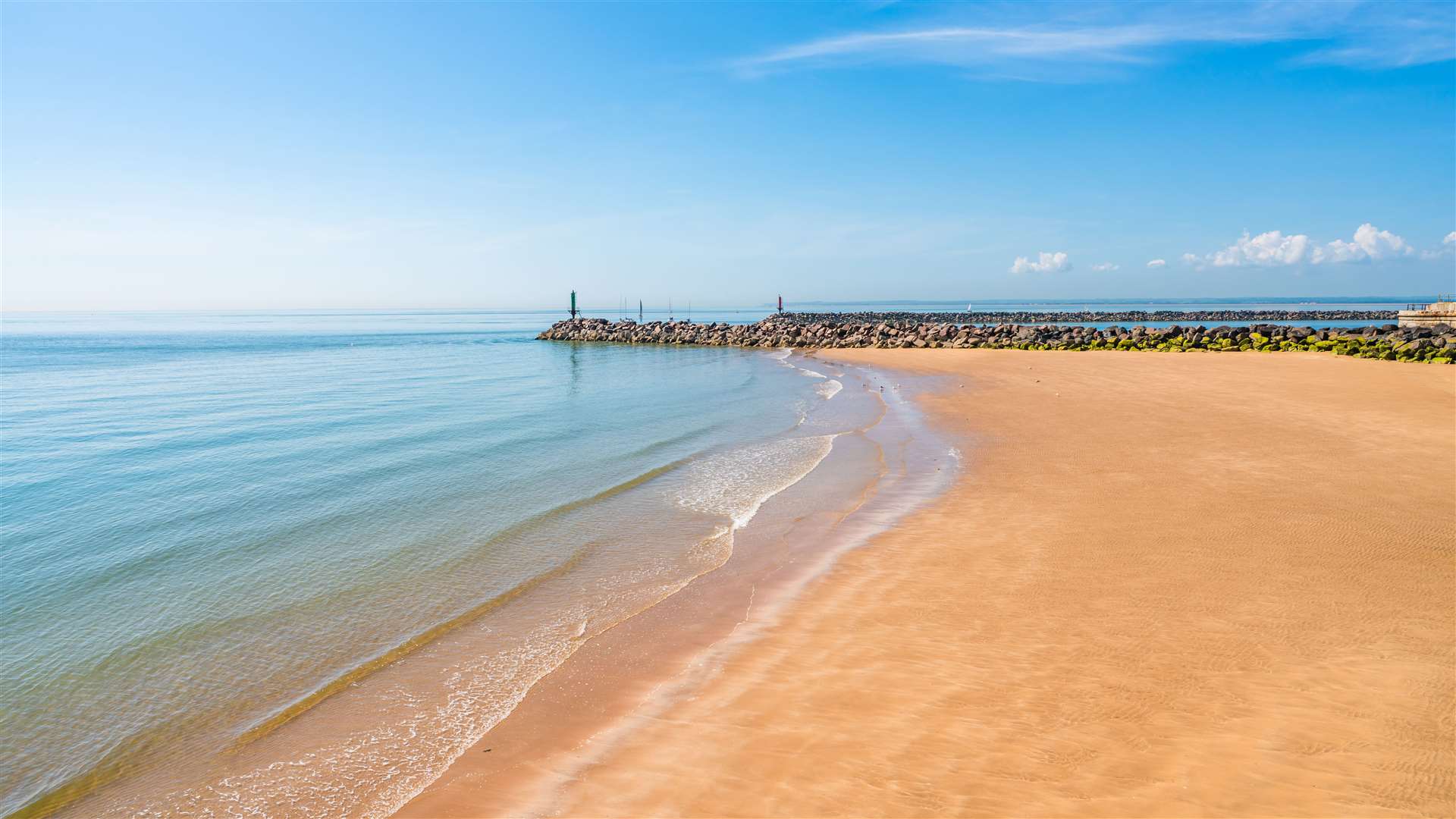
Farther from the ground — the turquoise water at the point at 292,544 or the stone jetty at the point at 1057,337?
the stone jetty at the point at 1057,337

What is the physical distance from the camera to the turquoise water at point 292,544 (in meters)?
5.86

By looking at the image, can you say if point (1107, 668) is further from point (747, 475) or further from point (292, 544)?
point (292, 544)

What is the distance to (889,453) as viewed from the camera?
Answer: 15.1 m

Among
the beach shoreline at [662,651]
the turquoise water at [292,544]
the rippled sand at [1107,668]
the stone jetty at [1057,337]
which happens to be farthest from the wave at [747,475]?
the stone jetty at [1057,337]

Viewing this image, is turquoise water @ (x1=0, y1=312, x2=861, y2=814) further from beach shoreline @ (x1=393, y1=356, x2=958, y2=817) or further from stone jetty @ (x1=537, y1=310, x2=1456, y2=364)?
stone jetty @ (x1=537, y1=310, x2=1456, y2=364)

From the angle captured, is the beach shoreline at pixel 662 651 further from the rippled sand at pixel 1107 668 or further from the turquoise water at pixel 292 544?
the turquoise water at pixel 292 544

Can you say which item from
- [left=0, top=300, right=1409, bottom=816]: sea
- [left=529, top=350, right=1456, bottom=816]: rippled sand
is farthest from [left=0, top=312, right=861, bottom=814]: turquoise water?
[left=529, top=350, right=1456, bottom=816]: rippled sand

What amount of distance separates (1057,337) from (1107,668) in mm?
47058

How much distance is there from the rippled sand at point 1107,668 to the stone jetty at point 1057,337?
28.8 meters

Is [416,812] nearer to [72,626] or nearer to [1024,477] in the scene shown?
[72,626]

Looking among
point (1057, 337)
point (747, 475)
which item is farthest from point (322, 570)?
point (1057, 337)

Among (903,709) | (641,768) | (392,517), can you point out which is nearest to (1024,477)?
(903,709)

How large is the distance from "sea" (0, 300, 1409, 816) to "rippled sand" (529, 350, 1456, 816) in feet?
6.90

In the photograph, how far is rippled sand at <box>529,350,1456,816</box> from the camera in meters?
4.20
